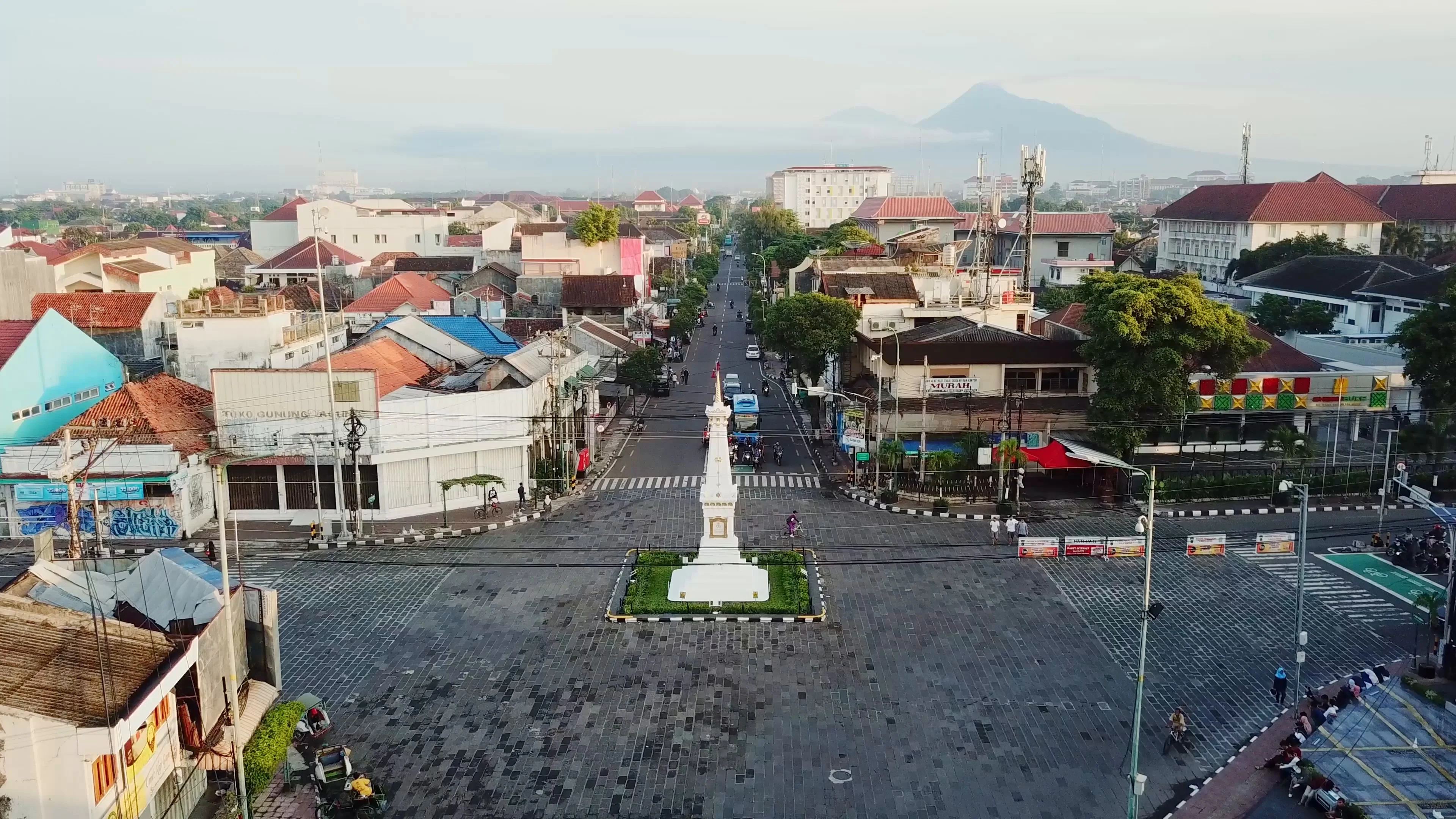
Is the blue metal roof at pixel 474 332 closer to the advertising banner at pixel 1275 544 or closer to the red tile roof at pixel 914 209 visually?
the advertising banner at pixel 1275 544

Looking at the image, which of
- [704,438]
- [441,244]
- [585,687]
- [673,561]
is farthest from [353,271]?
[585,687]

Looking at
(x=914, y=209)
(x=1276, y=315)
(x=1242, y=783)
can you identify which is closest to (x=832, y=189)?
(x=914, y=209)

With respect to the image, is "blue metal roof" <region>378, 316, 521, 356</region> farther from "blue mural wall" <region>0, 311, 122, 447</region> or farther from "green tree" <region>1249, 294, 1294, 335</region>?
"green tree" <region>1249, 294, 1294, 335</region>

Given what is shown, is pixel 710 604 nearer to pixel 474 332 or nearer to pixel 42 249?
pixel 474 332

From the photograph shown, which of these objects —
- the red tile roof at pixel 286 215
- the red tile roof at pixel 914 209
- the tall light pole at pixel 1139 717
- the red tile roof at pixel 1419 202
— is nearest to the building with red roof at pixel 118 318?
the tall light pole at pixel 1139 717

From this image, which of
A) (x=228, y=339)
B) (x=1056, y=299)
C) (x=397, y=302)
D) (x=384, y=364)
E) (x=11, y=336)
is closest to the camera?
(x=11, y=336)

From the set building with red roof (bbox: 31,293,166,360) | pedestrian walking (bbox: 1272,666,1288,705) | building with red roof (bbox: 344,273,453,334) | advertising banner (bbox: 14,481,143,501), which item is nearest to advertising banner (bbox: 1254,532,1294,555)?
pedestrian walking (bbox: 1272,666,1288,705)
